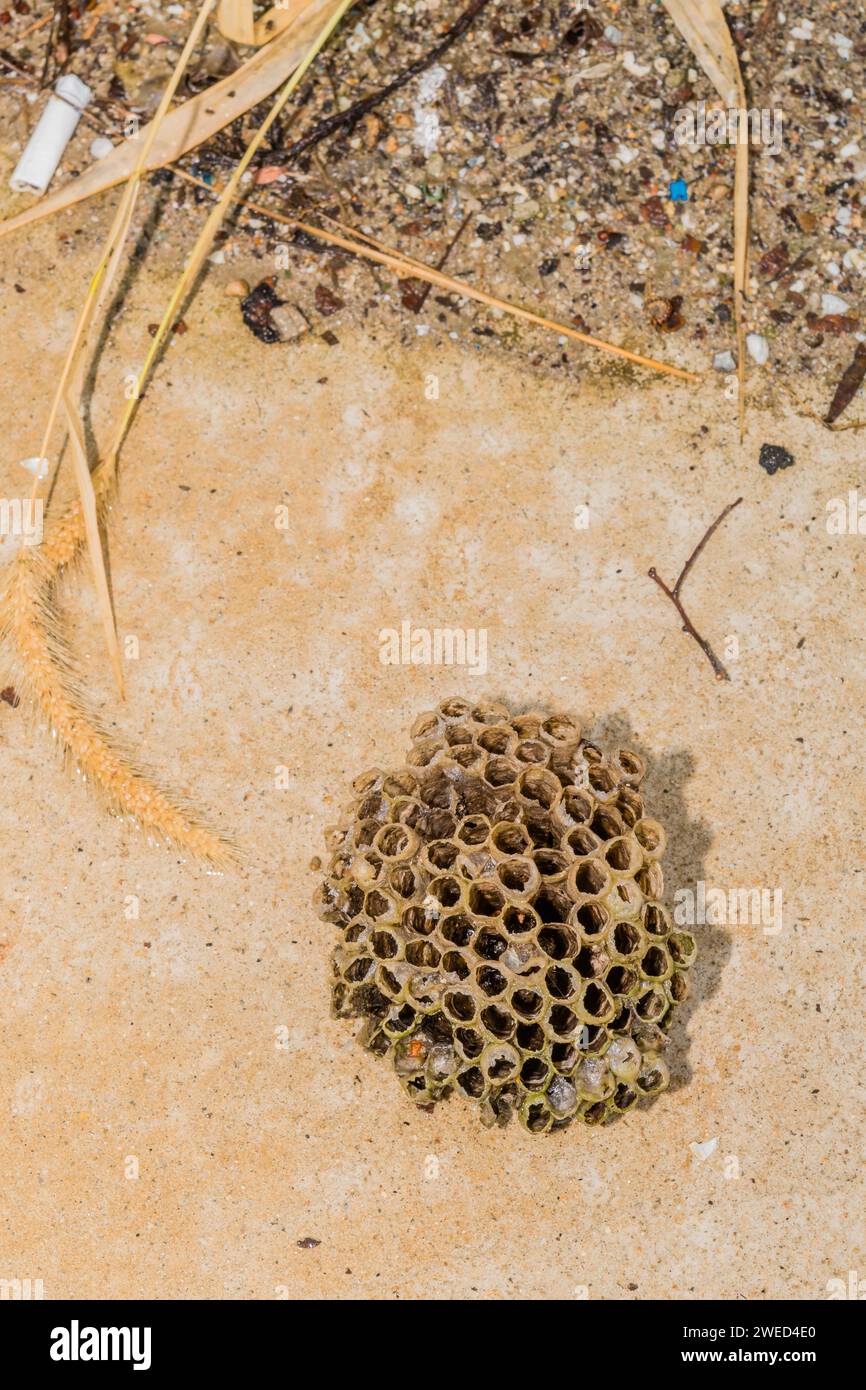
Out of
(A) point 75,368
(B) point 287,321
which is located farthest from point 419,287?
(A) point 75,368

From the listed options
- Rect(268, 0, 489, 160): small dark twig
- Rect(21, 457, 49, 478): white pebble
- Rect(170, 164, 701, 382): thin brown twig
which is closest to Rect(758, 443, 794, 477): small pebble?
Rect(170, 164, 701, 382): thin brown twig

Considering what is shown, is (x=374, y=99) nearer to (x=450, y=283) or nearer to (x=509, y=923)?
(x=450, y=283)

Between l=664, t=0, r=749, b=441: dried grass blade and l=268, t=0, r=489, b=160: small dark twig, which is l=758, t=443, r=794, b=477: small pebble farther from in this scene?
l=268, t=0, r=489, b=160: small dark twig

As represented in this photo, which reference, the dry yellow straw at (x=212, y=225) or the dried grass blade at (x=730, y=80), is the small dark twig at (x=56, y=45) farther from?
the dried grass blade at (x=730, y=80)

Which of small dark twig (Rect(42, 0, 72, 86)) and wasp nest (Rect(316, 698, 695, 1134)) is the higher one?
small dark twig (Rect(42, 0, 72, 86))

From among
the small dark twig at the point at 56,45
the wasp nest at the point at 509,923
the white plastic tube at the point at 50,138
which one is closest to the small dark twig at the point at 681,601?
the wasp nest at the point at 509,923

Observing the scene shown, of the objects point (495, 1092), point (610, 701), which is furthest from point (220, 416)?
point (495, 1092)
